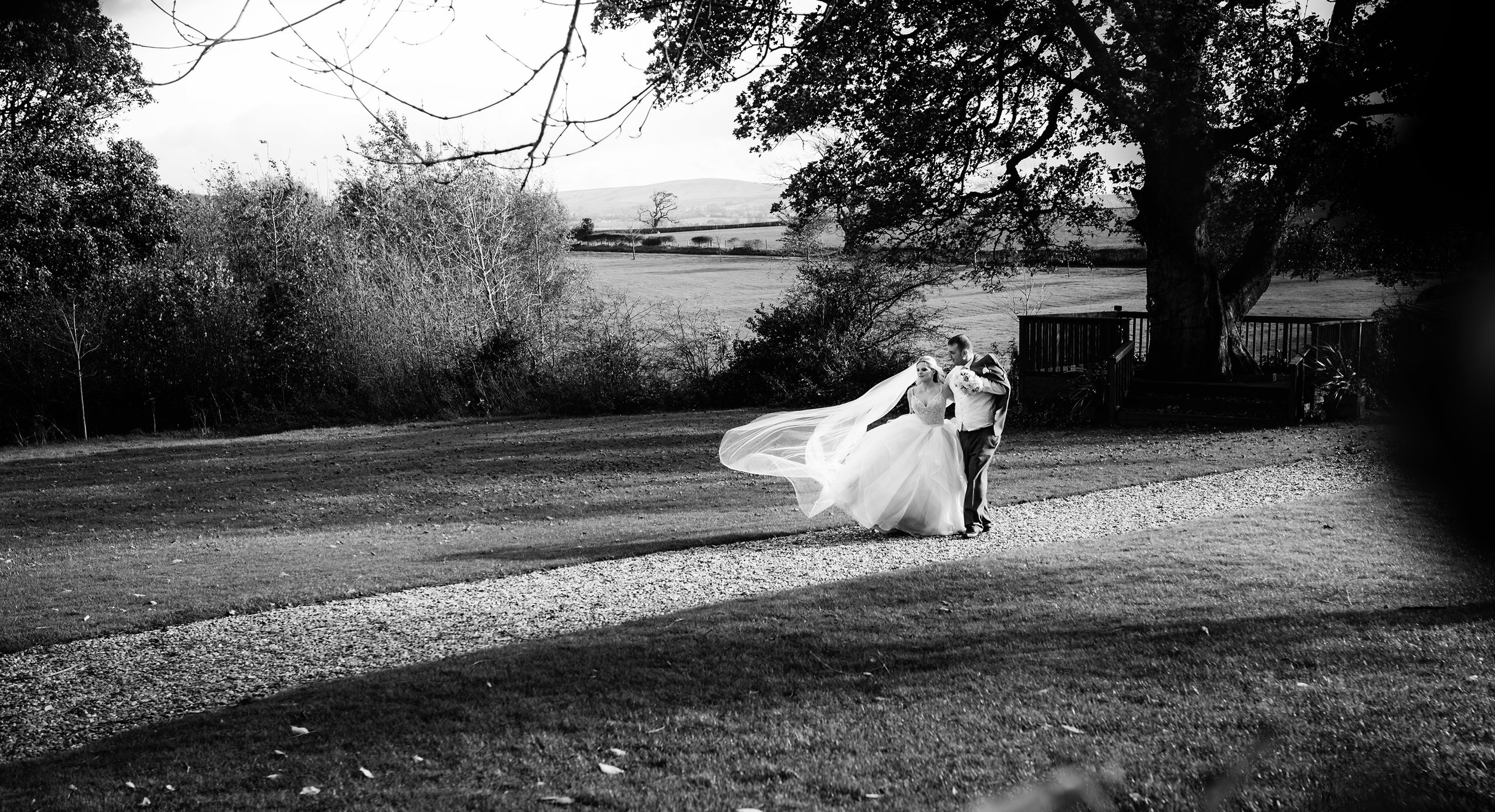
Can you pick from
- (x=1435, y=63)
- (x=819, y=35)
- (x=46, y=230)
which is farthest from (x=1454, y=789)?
(x=46, y=230)

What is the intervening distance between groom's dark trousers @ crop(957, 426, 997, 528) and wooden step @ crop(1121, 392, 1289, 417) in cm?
1056

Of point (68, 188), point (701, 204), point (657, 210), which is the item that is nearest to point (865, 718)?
point (68, 188)

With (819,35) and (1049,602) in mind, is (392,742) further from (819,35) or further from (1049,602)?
(819,35)

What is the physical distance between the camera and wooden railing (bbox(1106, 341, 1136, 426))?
71.9 feet

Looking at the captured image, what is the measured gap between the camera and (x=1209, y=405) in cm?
2159

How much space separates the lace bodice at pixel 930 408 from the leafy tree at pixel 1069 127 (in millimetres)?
4487

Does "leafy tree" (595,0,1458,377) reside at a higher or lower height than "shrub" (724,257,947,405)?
higher

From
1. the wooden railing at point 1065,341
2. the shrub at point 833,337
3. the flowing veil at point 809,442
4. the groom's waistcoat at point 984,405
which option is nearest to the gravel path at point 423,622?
the flowing veil at point 809,442

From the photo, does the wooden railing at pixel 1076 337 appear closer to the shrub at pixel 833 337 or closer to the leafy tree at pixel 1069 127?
the leafy tree at pixel 1069 127

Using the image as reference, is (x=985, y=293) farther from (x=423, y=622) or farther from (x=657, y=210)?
(x=657, y=210)

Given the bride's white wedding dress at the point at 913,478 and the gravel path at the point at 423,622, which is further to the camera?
the bride's white wedding dress at the point at 913,478

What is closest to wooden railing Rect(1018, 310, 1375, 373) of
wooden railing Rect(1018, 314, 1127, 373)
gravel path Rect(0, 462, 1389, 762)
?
wooden railing Rect(1018, 314, 1127, 373)

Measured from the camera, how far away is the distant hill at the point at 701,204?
11475 centimetres

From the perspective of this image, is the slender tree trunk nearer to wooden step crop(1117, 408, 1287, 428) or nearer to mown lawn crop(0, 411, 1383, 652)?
mown lawn crop(0, 411, 1383, 652)
